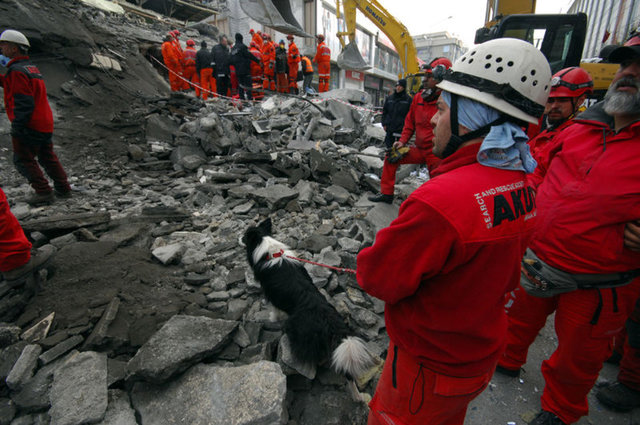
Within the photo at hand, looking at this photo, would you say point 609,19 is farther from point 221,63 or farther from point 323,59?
point 221,63

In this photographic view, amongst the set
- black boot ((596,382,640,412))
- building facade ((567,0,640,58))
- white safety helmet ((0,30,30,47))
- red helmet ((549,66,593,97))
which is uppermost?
building facade ((567,0,640,58))

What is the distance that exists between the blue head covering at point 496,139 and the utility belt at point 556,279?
0.91 metres

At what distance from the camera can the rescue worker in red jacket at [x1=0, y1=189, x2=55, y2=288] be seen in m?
2.56

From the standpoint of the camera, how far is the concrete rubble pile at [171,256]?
1942 millimetres

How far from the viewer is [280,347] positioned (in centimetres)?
229

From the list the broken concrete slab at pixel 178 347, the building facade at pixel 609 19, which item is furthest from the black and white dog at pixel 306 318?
the building facade at pixel 609 19

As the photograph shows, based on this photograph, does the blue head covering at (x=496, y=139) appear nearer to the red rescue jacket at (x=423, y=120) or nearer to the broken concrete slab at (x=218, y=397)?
the broken concrete slab at (x=218, y=397)

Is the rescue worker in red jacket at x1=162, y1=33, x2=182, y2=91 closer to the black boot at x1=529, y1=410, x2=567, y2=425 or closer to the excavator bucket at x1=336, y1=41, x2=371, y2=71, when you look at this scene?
the excavator bucket at x1=336, y1=41, x2=371, y2=71

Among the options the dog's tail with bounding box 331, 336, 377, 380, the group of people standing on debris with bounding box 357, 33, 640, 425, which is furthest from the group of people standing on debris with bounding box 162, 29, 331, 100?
the group of people standing on debris with bounding box 357, 33, 640, 425

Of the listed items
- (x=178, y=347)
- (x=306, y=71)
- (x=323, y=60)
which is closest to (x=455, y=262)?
(x=178, y=347)

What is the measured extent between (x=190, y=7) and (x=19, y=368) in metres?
29.1

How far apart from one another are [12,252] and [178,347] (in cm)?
195

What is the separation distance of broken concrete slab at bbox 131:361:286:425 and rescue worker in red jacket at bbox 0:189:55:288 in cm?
175

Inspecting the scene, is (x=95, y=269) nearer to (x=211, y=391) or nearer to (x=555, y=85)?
(x=211, y=391)
